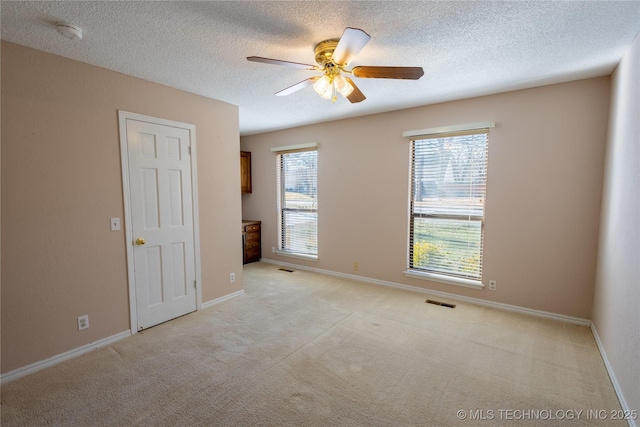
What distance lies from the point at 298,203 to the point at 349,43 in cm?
367

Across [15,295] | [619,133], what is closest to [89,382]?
[15,295]

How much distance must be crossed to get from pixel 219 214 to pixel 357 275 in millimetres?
2267

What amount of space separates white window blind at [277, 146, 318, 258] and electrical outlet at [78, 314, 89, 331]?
314 centimetres

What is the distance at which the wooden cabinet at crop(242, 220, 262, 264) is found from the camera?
5457 millimetres

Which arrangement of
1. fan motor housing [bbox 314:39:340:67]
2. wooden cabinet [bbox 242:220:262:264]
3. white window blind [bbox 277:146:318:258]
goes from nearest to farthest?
1. fan motor housing [bbox 314:39:340:67]
2. white window blind [bbox 277:146:318:258]
3. wooden cabinet [bbox 242:220:262:264]

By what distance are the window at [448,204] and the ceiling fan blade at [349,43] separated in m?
2.27

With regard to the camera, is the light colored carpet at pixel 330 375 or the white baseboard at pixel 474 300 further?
the white baseboard at pixel 474 300

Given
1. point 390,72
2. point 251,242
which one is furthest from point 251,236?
point 390,72

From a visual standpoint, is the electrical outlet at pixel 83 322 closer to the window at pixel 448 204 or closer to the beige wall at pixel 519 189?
the beige wall at pixel 519 189

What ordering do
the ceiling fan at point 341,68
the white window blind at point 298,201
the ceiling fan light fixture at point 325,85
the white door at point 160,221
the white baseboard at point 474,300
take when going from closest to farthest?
1. the ceiling fan at point 341,68
2. the ceiling fan light fixture at point 325,85
3. the white door at point 160,221
4. the white baseboard at point 474,300
5. the white window blind at point 298,201

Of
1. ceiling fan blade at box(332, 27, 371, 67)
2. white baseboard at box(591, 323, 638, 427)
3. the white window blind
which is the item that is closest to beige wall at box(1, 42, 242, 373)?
ceiling fan blade at box(332, 27, 371, 67)

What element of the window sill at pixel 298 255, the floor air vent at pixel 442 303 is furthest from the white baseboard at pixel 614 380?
the window sill at pixel 298 255

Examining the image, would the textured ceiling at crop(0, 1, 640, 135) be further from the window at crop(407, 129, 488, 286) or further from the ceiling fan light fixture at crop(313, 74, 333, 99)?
the window at crop(407, 129, 488, 286)

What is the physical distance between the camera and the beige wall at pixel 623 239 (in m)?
1.83
